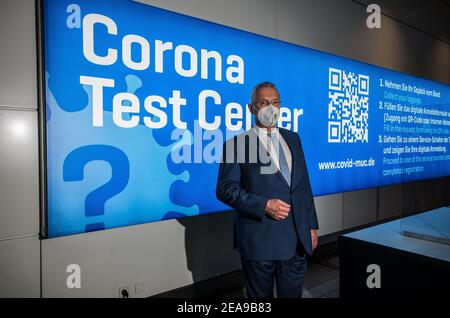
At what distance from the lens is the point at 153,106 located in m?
2.09

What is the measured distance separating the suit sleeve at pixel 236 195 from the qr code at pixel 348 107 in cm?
188

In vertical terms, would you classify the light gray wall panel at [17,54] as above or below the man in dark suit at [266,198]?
above

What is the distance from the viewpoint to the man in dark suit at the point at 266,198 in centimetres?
154

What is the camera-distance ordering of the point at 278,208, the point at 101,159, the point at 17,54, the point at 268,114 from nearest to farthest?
the point at 278,208
the point at 268,114
the point at 17,54
the point at 101,159

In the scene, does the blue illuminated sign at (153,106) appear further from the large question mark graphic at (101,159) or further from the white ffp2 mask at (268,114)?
the white ffp2 mask at (268,114)

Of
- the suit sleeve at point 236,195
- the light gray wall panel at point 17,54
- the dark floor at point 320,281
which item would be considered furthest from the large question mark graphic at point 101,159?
the dark floor at point 320,281

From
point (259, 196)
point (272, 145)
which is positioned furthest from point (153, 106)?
point (259, 196)

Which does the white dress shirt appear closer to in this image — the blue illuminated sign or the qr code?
the blue illuminated sign

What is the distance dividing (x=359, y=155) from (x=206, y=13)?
2.22 metres

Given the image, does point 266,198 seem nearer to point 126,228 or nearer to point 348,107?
point 126,228

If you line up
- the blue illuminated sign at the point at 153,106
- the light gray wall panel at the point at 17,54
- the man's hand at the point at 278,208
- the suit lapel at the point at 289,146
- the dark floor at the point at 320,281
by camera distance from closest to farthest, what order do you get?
1. the man's hand at the point at 278,208
2. the suit lapel at the point at 289,146
3. the light gray wall panel at the point at 17,54
4. the blue illuminated sign at the point at 153,106
5. the dark floor at the point at 320,281

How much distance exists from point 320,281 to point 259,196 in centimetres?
171

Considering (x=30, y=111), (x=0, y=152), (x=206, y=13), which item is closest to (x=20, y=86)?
(x=30, y=111)
